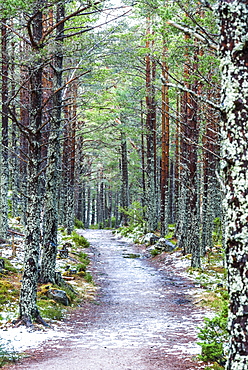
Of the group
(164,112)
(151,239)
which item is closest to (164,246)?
(151,239)

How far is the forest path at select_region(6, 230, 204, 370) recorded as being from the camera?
5953 millimetres

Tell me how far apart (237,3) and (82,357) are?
547cm

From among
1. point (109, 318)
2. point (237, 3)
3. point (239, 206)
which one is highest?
point (237, 3)

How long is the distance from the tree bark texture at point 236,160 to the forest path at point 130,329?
8.11ft

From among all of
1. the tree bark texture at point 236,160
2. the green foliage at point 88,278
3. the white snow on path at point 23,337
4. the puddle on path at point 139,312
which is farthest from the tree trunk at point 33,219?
the green foliage at point 88,278

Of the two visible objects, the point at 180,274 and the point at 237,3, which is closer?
the point at 237,3

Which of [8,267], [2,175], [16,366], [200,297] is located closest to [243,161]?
[16,366]

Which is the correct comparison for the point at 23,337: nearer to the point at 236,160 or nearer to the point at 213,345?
the point at 213,345

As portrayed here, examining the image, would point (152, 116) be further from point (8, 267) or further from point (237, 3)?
point (237, 3)

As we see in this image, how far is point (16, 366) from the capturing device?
19.3ft

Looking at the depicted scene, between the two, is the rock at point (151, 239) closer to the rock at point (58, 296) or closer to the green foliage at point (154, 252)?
the green foliage at point (154, 252)

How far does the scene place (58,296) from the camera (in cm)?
989

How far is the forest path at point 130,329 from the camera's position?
5.95m

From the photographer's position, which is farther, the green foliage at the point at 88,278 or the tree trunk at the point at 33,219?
the green foliage at the point at 88,278
